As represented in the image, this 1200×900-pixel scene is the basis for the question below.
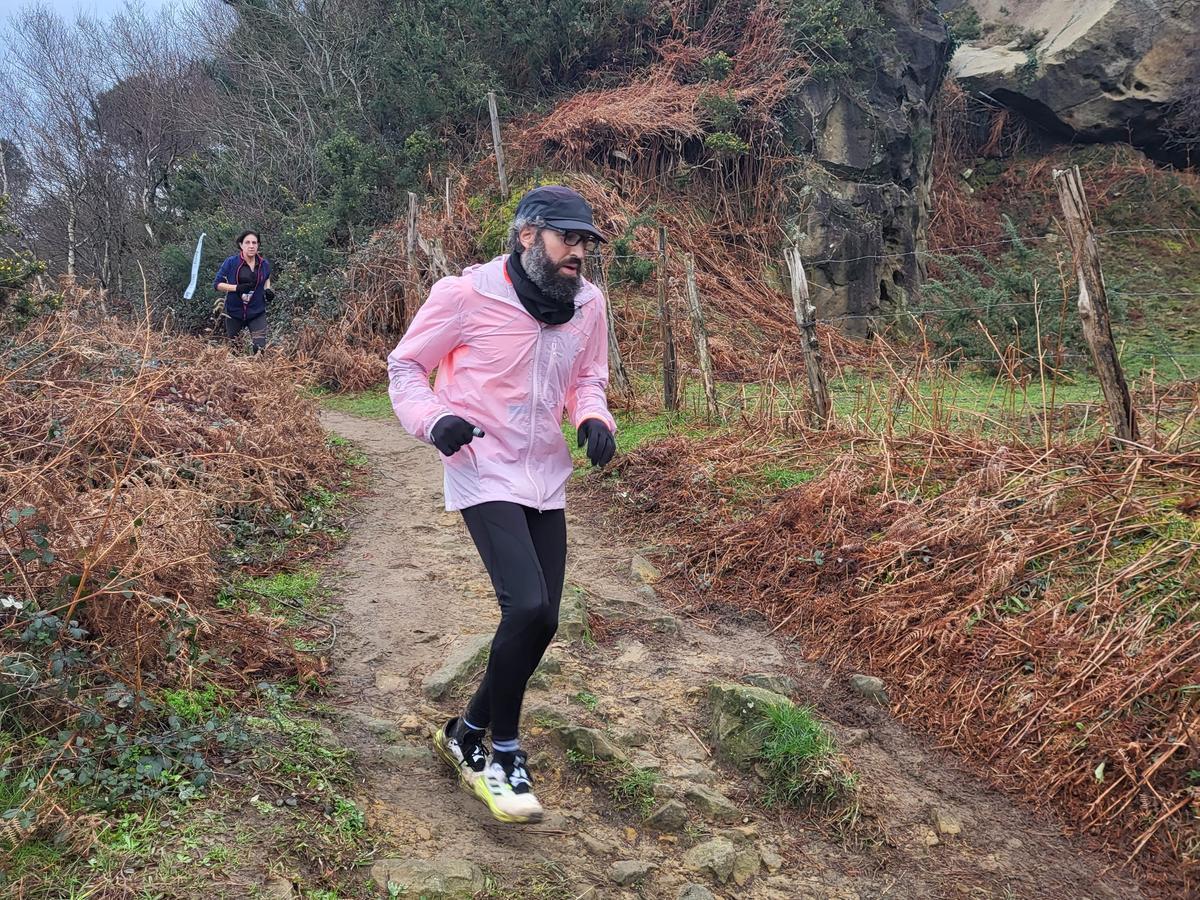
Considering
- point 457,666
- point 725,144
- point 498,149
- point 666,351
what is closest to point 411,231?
point 498,149

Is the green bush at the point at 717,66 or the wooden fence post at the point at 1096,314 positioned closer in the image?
the wooden fence post at the point at 1096,314

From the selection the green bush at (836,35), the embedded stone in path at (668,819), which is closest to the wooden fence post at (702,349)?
the embedded stone in path at (668,819)

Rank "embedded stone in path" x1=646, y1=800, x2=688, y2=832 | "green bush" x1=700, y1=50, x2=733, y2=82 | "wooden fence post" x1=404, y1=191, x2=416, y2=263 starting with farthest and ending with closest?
"green bush" x1=700, y1=50, x2=733, y2=82 < "wooden fence post" x1=404, y1=191, x2=416, y2=263 < "embedded stone in path" x1=646, y1=800, x2=688, y2=832

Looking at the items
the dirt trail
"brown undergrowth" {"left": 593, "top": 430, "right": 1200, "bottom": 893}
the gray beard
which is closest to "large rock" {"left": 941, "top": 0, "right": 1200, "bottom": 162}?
"brown undergrowth" {"left": 593, "top": 430, "right": 1200, "bottom": 893}

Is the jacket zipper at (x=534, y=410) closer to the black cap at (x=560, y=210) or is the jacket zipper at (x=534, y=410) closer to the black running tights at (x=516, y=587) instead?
the black running tights at (x=516, y=587)

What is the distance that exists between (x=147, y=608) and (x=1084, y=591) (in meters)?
3.98

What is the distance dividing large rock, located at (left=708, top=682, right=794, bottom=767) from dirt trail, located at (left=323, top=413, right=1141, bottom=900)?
84mm

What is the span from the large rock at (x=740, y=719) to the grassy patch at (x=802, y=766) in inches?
1.7

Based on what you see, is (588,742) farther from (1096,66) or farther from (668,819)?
(1096,66)

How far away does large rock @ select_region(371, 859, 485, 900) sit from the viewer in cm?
296

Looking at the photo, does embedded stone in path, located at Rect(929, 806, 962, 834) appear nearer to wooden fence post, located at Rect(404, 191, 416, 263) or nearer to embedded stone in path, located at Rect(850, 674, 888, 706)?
embedded stone in path, located at Rect(850, 674, 888, 706)

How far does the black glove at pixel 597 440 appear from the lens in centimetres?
338

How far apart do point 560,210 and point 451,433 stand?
0.88 m

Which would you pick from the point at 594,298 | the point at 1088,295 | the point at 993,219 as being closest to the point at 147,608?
the point at 594,298
